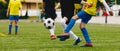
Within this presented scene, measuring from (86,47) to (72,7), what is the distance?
1.13 metres

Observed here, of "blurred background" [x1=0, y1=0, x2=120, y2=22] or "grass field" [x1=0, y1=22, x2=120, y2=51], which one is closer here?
"grass field" [x1=0, y1=22, x2=120, y2=51]

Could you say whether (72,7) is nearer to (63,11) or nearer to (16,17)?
(63,11)

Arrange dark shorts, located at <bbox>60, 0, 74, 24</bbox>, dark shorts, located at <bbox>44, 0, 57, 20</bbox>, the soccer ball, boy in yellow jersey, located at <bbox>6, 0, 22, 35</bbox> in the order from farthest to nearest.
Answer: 1. boy in yellow jersey, located at <bbox>6, 0, 22, 35</bbox>
2. the soccer ball
3. dark shorts, located at <bbox>44, 0, 57, 20</bbox>
4. dark shorts, located at <bbox>60, 0, 74, 24</bbox>

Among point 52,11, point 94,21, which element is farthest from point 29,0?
point 52,11

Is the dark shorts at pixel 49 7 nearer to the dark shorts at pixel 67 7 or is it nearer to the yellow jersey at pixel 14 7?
the dark shorts at pixel 67 7

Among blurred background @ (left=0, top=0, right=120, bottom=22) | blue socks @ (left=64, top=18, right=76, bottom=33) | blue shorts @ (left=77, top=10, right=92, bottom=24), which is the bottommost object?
blurred background @ (left=0, top=0, right=120, bottom=22)

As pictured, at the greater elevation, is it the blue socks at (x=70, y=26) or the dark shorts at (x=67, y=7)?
the dark shorts at (x=67, y=7)

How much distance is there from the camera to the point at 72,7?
12547 millimetres

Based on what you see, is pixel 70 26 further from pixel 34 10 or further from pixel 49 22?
pixel 34 10

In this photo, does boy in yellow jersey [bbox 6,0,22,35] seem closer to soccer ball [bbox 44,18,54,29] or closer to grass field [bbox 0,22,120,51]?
grass field [bbox 0,22,120,51]

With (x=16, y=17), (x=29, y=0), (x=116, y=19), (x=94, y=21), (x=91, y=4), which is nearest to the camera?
(x=91, y=4)

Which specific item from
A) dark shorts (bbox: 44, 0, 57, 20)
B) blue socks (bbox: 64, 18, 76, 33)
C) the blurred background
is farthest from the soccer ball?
the blurred background

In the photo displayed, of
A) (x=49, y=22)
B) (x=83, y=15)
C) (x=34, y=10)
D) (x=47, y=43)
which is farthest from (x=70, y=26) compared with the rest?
(x=34, y=10)

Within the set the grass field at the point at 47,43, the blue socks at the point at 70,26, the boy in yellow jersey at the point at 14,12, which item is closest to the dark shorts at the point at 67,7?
the blue socks at the point at 70,26
